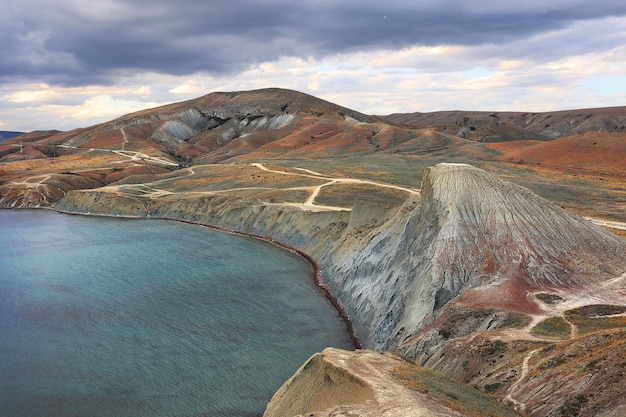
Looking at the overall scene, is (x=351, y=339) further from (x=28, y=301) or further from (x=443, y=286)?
(x=28, y=301)

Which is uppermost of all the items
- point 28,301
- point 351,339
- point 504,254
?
point 504,254

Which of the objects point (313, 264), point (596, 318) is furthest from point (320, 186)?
point (596, 318)

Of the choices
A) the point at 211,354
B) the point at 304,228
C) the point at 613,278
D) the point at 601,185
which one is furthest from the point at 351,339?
the point at 601,185

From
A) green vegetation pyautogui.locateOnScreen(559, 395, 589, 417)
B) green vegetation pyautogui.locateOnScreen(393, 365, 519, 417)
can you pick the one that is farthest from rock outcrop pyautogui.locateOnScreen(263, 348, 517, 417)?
green vegetation pyautogui.locateOnScreen(559, 395, 589, 417)

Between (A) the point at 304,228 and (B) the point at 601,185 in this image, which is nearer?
(A) the point at 304,228

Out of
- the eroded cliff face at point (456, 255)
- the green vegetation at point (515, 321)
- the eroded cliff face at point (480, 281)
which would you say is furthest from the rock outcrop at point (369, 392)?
the green vegetation at point (515, 321)

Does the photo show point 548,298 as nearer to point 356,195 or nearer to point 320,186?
point 356,195

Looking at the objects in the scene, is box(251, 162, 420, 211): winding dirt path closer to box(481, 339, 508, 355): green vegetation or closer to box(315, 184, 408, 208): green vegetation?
box(315, 184, 408, 208): green vegetation
